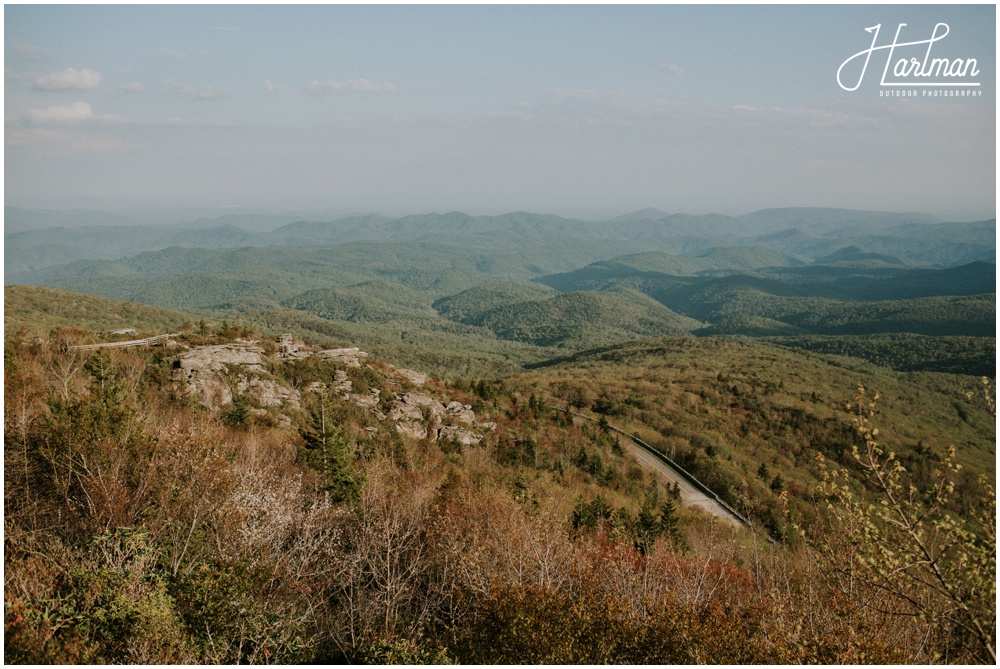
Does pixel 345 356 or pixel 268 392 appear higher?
pixel 345 356

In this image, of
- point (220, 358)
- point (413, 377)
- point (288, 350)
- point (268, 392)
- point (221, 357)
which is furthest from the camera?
point (413, 377)

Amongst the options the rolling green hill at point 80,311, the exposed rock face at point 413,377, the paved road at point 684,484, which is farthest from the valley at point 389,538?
the rolling green hill at point 80,311

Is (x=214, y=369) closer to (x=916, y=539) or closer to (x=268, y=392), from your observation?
(x=268, y=392)

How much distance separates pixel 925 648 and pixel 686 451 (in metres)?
30.7

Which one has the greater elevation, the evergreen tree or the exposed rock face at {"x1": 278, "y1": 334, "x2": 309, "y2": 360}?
the evergreen tree

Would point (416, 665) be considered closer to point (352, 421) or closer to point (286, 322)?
point (352, 421)

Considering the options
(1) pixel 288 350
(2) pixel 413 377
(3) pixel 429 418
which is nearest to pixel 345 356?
(1) pixel 288 350

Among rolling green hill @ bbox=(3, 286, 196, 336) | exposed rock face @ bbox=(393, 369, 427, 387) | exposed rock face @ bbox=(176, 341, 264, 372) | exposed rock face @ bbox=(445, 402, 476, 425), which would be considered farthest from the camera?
rolling green hill @ bbox=(3, 286, 196, 336)

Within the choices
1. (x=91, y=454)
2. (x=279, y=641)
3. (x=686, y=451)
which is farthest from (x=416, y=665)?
(x=686, y=451)

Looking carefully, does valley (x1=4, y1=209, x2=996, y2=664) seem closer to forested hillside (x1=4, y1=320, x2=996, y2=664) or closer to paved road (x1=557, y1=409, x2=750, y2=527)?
forested hillside (x1=4, y1=320, x2=996, y2=664)

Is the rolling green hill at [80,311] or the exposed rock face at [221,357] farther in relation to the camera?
the rolling green hill at [80,311]

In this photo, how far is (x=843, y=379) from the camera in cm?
8038

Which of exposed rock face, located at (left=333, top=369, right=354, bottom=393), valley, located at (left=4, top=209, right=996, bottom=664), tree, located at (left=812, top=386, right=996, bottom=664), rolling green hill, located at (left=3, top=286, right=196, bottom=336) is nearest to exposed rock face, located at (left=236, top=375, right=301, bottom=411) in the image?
valley, located at (left=4, top=209, right=996, bottom=664)

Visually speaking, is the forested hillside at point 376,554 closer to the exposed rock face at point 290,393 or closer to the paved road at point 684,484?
the exposed rock face at point 290,393
